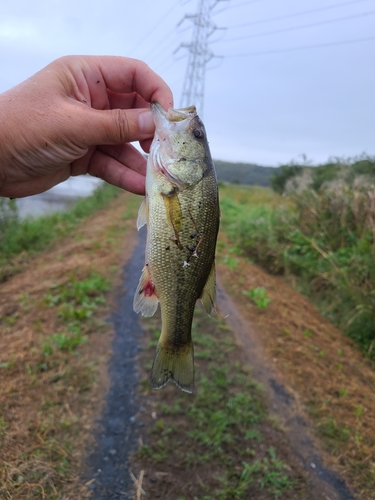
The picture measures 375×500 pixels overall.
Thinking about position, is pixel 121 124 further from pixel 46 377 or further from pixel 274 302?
pixel 274 302

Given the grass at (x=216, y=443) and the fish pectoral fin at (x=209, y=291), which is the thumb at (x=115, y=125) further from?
the grass at (x=216, y=443)

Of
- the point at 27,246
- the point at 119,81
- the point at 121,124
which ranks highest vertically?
the point at 119,81

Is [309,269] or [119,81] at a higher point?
[119,81]

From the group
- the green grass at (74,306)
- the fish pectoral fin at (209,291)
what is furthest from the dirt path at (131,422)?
the fish pectoral fin at (209,291)

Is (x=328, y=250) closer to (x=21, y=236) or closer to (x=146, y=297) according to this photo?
(x=146, y=297)

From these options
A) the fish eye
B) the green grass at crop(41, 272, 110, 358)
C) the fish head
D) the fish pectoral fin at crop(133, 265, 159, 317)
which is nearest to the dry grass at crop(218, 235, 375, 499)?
the green grass at crop(41, 272, 110, 358)

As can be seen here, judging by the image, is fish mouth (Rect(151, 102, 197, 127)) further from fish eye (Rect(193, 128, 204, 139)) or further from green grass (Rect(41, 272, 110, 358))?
green grass (Rect(41, 272, 110, 358))

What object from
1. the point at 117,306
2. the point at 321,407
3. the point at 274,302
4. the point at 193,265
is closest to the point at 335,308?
the point at 274,302
